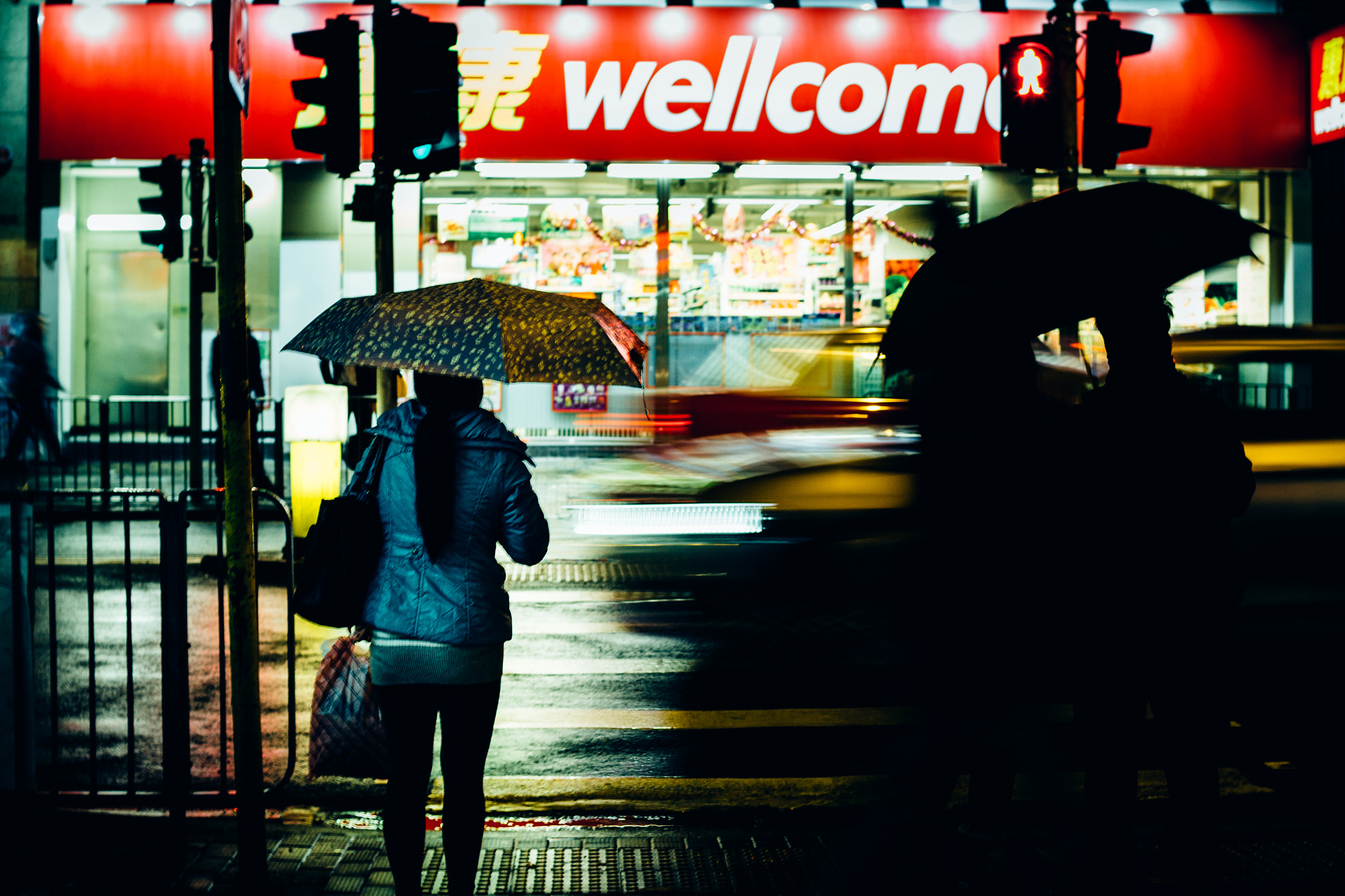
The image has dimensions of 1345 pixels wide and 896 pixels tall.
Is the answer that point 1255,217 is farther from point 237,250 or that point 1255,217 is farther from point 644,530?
point 237,250

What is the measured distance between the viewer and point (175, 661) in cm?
434

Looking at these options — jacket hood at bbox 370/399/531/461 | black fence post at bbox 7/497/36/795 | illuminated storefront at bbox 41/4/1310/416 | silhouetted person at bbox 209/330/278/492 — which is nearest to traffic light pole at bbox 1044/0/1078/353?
illuminated storefront at bbox 41/4/1310/416

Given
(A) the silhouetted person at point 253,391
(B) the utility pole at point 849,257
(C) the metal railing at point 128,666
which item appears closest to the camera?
(A) the silhouetted person at point 253,391

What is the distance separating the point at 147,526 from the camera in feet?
44.3

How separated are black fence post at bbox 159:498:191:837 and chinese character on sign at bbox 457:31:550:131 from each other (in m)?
13.5

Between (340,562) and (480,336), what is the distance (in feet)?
2.56

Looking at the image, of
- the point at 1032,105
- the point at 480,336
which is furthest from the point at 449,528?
the point at 1032,105

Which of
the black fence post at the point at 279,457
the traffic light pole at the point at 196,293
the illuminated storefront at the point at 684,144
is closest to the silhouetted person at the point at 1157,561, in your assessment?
the traffic light pole at the point at 196,293

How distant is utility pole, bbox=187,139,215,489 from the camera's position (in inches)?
480

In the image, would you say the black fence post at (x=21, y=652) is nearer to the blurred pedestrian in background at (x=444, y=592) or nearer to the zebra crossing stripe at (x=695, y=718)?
the blurred pedestrian in background at (x=444, y=592)

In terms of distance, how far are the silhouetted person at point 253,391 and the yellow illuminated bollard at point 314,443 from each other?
0.32 meters

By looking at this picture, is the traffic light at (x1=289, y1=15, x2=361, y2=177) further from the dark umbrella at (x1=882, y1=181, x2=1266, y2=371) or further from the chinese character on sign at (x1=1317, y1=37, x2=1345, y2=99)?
the chinese character on sign at (x1=1317, y1=37, x2=1345, y2=99)

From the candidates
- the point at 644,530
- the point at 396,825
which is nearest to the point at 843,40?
the point at 644,530

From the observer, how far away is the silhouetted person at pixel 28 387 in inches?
183
